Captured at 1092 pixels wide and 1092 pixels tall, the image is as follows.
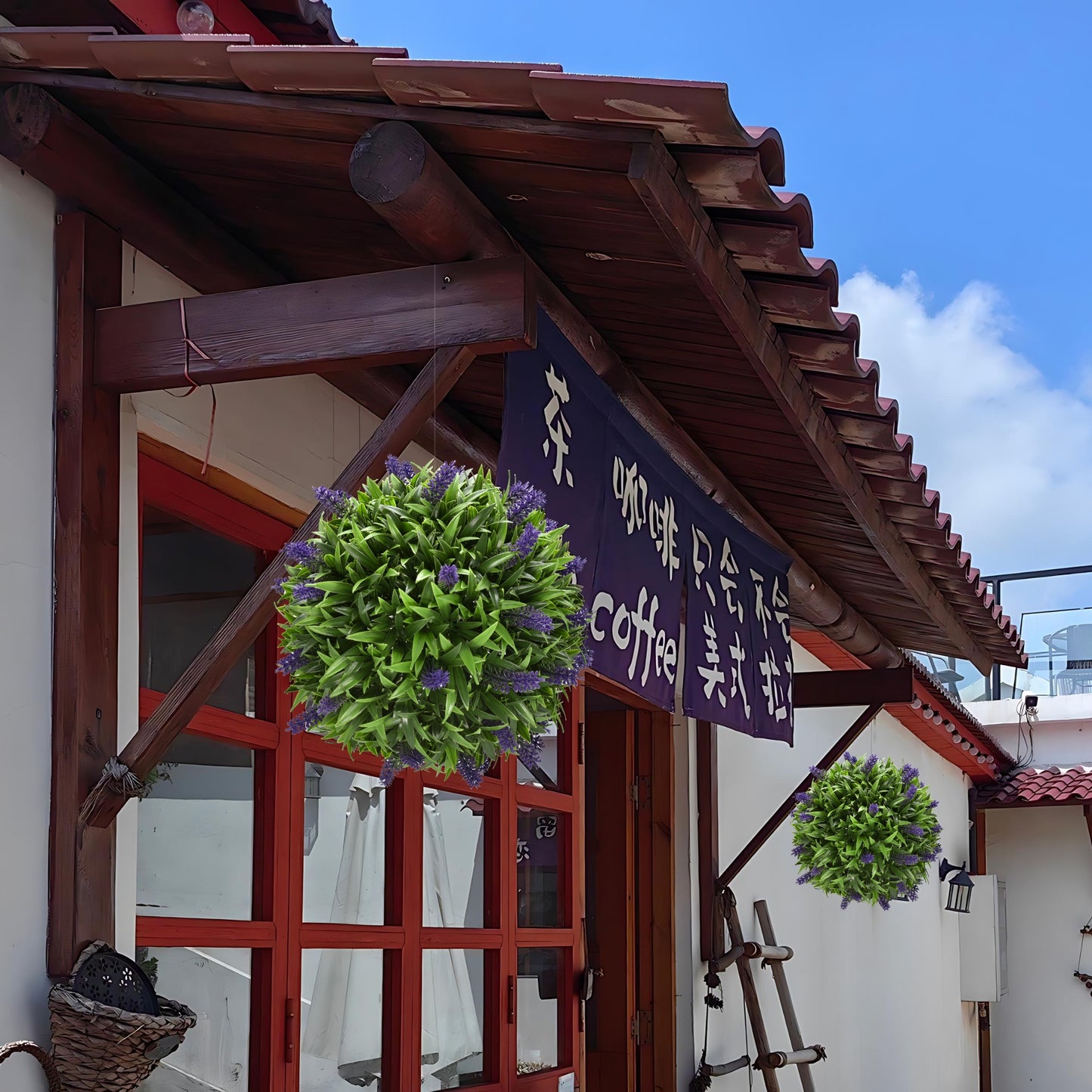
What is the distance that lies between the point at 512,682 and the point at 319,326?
834 mm

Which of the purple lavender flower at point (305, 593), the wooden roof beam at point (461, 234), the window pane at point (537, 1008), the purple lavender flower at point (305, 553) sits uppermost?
the wooden roof beam at point (461, 234)

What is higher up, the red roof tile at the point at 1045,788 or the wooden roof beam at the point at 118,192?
the wooden roof beam at the point at 118,192

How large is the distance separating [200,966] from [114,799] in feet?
2.54

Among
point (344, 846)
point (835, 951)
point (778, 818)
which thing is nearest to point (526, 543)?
point (344, 846)

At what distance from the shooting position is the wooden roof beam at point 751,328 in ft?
7.25

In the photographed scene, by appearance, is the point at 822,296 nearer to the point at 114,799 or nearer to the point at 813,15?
the point at 114,799

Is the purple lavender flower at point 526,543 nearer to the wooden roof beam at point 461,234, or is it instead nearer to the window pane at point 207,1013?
the wooden roof beam at point 461,234

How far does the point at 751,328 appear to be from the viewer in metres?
2.75

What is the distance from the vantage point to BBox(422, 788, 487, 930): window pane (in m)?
3.92

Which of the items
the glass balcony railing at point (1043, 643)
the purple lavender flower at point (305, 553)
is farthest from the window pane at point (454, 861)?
the glass balcony railing at point (1043, 643)

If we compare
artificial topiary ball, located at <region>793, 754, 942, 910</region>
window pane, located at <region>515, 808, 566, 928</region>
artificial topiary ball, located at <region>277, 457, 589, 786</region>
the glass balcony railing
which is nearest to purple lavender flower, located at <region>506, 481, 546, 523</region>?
artificial topiary ball, located at <region>277, 457, 589, 786</region>

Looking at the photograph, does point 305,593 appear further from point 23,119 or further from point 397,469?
point 23,119

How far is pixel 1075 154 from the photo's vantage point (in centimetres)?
6762

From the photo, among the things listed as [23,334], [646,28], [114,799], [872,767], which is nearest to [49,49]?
[23,334]
